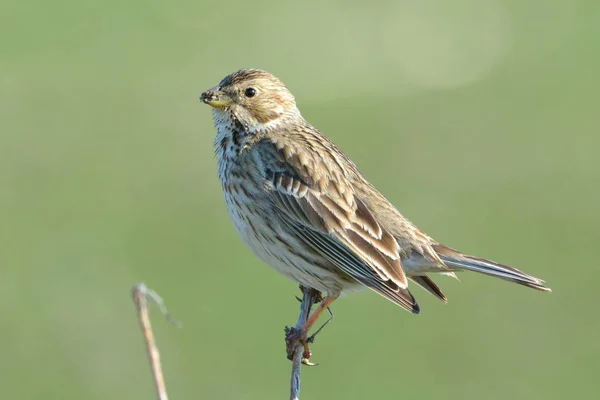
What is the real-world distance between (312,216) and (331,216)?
11 cm

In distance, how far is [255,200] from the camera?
690 cm

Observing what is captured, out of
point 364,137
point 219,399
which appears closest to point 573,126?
point 364,137

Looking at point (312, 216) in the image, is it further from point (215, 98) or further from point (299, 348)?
point (299, 348)

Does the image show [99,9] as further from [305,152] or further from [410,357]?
[305,152]

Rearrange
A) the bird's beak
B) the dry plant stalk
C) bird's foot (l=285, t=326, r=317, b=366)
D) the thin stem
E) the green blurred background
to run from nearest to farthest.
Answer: the dry plant stalk
the thin stem
bird's foot (l=285, t=326, r=317, b=366)
the bird's beak
the green blurred background

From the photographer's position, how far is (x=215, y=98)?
23.6 ft

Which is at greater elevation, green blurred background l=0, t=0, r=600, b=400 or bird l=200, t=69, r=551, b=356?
green blurred background l=0, t=0, r=600, b=400

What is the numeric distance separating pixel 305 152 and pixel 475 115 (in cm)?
1488

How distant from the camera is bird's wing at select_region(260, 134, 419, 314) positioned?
21.6 feet

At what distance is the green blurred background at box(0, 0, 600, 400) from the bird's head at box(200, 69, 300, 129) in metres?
4.15

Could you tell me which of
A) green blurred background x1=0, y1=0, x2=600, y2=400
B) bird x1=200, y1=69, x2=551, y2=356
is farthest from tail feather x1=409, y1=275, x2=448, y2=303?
green blurred background x1=0, y1=0, x2=600, y2=400

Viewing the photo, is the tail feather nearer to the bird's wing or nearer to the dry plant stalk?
the bird's wing

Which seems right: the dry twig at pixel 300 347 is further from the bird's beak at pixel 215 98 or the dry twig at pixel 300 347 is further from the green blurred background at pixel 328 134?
the green blurred background at pixel 328 134

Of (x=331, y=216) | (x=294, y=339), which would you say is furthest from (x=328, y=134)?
(x=294, y=339)
